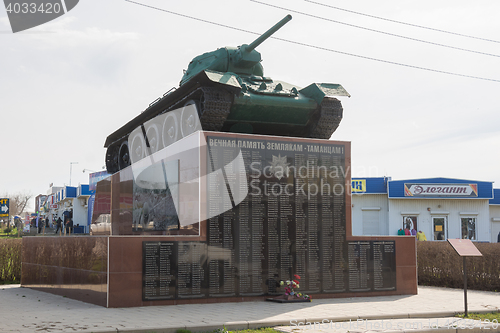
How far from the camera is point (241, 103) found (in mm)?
12180

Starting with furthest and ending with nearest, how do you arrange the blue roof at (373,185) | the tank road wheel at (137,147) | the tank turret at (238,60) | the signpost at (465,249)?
1. the blue roof at (373,185)
2. the tank road wheel at (137,147)
3. the tank turret at (238,60)
4. the signpost at (465,249)

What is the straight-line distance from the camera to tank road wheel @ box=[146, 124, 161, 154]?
14.9 metres

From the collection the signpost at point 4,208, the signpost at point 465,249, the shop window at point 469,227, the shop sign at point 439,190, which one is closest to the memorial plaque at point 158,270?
the signpost at point 465,249

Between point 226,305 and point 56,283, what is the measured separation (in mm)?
4444

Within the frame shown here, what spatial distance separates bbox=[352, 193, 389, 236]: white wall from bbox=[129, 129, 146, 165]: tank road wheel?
16.0 m

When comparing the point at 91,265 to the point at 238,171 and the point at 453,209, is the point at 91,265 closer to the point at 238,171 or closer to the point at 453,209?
the point at 238,171

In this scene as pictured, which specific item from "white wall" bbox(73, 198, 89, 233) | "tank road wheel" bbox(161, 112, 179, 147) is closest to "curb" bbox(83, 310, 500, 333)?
"tank road wheel" bbox(161, 112, 179, 147)

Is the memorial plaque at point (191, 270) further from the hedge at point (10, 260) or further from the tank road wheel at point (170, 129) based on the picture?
the hedge at point (10, 260)

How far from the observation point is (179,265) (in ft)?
28.9

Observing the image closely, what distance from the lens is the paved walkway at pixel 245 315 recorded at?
6.62 m

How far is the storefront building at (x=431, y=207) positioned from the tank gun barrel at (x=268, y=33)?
17.2m

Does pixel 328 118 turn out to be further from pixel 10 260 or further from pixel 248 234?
pixel 10 260

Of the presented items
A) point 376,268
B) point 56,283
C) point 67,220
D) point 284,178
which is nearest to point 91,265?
point 56,283

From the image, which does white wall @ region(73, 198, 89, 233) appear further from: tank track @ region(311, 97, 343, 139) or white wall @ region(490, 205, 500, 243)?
tank track @ region(311, 97, 343, 139)
